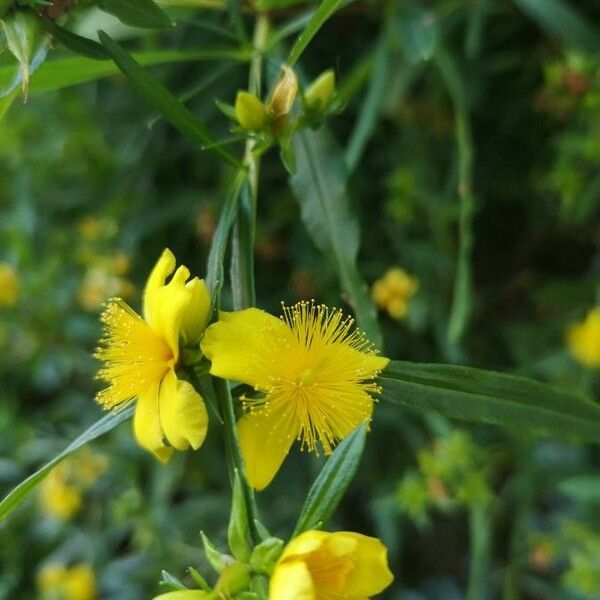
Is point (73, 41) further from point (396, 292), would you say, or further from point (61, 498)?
point (61, 498)

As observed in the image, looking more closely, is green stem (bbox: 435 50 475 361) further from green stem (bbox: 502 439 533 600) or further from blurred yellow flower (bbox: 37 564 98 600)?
blurred yellow flower (bbox: 37 564 98 600)

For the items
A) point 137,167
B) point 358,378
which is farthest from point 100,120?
point 358,378

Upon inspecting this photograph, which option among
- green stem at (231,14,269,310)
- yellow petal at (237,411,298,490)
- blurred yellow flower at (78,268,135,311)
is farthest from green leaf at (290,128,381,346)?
blurred yellow flower at (78,268,135,311)

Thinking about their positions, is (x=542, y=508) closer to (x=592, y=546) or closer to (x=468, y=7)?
(x=592, y=546)

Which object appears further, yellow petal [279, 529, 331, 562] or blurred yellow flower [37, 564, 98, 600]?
blurred yellow flower [37, 564, 98, 600]

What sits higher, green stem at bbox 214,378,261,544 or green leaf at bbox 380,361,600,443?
green leaf at bbox 380,361,600,443

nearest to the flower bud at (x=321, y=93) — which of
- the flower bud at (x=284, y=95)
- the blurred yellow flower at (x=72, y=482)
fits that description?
the flower bud at (x=284, y=95)
